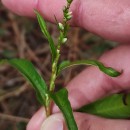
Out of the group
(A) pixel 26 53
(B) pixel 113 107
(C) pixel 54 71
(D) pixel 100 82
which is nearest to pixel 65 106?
(C) pixel 54 71

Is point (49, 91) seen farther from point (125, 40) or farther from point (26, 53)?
point (26, 53)

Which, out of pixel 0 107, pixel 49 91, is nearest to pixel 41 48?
pixel 0 107

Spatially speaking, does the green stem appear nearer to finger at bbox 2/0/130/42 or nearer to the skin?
the skin

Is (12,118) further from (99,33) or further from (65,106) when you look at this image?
(65,106)

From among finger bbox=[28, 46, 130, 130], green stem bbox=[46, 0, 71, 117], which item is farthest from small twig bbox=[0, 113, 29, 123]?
green stem bbox=[46, 0, 71, 117]

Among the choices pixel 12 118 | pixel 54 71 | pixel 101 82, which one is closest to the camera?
pixel 54 71
